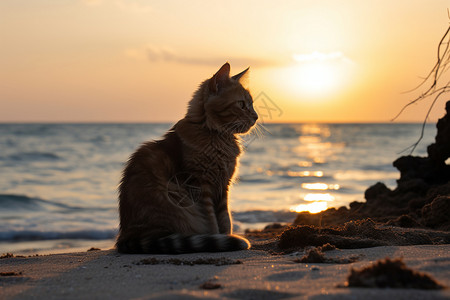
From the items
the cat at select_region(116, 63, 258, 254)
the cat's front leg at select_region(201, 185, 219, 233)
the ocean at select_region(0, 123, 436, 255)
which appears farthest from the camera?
the ocean at select_region(0, 123, 436, 255)

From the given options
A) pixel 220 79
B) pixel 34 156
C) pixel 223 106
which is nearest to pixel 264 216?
pixel 223 106

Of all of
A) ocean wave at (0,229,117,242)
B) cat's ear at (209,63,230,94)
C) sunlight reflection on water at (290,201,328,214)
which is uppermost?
cat's ear at (209,63,230,94)

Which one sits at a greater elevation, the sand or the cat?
the cat

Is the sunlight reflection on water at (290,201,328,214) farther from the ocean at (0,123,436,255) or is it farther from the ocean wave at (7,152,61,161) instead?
the ocean wave at (7,152,61,161)

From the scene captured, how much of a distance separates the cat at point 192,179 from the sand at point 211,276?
0.16 meters

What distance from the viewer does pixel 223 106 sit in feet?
15.9

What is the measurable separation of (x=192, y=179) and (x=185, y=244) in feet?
2.22

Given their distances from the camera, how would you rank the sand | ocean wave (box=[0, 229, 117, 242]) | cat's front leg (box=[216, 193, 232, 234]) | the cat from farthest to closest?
ocean wave (box=[0, 229, 117, 242]) → cat's front leg (box=[216, 193, 232, 234]) → the cat → the sand

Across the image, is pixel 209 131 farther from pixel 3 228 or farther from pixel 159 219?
pixel 3 228

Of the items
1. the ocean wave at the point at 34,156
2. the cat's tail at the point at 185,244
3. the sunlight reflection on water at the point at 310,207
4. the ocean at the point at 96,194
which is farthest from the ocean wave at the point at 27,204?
the ocean wave at the point at 34,156

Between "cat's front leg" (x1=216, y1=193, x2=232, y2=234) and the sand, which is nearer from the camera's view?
the sand

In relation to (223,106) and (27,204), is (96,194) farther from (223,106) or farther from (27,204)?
(223,106)

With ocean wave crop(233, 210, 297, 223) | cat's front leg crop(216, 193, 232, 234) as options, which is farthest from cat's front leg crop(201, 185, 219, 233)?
ocean wave crop(233, 210, 297, 223)

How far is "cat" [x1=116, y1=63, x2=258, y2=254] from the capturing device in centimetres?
425
